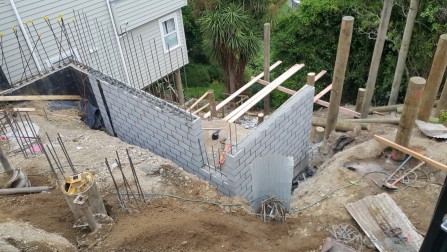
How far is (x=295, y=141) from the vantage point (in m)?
7.58

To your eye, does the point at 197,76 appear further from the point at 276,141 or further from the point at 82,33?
the point at 276,141

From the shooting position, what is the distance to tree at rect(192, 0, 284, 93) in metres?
12.1

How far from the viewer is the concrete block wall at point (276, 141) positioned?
19.2 ft

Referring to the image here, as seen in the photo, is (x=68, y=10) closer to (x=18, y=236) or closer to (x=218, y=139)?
(x=218, y=139)

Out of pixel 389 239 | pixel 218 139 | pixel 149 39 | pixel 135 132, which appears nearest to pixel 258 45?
pixel 149 39

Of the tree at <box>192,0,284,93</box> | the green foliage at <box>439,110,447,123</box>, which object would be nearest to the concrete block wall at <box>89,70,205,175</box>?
the green foliage at <box>439,110,447,123</box>

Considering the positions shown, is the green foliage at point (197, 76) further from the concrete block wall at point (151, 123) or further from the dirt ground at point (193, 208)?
the dirt ground at point (193, 208)

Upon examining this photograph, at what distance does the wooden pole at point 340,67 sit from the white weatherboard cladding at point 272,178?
3.72 meters

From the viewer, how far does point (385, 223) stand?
Answer: 5.15m

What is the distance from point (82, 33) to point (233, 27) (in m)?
4.71

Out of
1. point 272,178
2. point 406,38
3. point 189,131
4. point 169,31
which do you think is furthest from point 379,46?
point 169,31

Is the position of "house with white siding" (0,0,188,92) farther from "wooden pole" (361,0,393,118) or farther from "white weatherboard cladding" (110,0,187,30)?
"wooden pole" (361,0,393,118)

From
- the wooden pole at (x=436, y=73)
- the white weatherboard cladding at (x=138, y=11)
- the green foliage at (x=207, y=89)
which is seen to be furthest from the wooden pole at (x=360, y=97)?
the white weatherboard cladding at (x=138, y=11)

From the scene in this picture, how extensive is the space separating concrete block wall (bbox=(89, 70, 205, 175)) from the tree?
563cm
